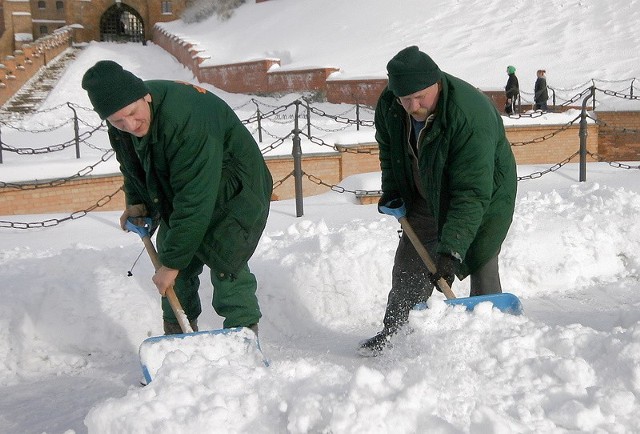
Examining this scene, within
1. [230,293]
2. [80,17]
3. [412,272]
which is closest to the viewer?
[230,293]

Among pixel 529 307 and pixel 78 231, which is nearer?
pixel 529 307

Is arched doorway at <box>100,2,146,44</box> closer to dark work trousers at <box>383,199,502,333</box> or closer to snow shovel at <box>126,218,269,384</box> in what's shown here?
dark work trousers at <box>383,199,502,333</box>

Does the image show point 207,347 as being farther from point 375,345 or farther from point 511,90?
point 511,90

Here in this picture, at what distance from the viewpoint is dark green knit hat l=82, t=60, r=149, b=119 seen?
2799 mm

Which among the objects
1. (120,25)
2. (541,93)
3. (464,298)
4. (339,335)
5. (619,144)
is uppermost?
(120,25)

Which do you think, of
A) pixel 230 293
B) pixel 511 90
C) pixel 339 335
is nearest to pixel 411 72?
pixel 230 293

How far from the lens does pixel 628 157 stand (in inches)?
499

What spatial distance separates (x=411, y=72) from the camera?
3.05 metres

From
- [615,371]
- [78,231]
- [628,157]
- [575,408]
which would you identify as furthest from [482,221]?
[628,157]

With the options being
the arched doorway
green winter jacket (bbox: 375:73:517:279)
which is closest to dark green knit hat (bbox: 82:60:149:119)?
green winter jacket (bbox: 375:73:517:279)

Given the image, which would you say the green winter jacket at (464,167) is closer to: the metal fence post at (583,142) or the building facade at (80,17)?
the metal fence post at (583,142)

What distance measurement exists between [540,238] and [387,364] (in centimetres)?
283

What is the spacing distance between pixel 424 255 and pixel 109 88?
1801 mm

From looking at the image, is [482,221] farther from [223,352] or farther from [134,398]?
[134,398]
